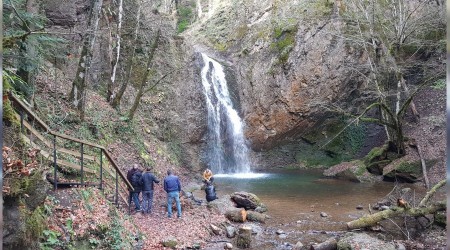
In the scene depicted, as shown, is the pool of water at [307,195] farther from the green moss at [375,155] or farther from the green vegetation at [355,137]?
the green vegetation at [355,137]

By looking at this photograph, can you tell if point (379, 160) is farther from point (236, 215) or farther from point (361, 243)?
point (361, 243)

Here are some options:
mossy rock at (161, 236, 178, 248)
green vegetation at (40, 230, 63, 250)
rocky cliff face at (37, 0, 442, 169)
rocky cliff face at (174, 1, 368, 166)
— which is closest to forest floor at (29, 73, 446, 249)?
mossy rock at (161, 236, 178, 248)

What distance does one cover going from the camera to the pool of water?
38.2 ft

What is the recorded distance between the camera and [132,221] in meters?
9.15

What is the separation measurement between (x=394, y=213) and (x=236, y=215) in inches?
178

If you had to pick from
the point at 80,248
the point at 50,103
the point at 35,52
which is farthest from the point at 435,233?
the point at 50,103

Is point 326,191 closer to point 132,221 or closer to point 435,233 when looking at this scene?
point 435,233

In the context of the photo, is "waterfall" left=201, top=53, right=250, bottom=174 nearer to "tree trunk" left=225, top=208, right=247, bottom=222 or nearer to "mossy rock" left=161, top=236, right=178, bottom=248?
Answer: "tree trunk" left=225, top=208, right=247, bottom=222

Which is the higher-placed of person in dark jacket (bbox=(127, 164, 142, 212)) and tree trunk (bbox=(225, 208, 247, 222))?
person in dark jacket (bbox=(127, 164, 142, 212))

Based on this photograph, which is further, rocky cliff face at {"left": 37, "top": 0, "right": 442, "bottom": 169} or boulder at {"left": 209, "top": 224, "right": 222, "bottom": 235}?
rocky cliff face at {"left": 37, "top": 0, "right": 442, "bottom": 169}

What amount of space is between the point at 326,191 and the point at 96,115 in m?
10.7

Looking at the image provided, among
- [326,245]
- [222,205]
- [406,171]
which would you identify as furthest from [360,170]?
[326,245]

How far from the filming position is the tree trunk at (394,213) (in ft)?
31.5

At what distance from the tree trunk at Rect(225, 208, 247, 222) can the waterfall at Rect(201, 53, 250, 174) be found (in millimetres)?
11015
